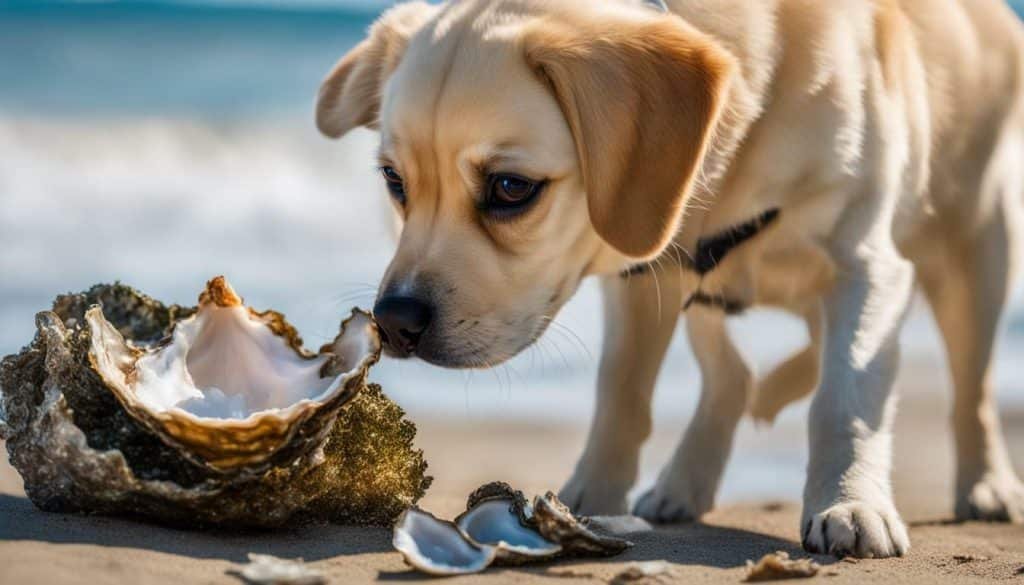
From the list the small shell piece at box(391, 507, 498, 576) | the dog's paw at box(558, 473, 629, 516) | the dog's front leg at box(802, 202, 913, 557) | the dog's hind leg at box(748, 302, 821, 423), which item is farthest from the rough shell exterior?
the dog's hind leg at box(748, 302, 821, 423)

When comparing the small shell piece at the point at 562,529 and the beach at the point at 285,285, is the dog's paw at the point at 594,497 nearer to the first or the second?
the beach at the point at 285,285

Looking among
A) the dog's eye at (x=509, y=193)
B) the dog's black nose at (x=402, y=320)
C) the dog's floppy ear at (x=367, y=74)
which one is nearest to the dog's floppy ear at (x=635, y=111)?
the dog's eye at (x=509, y=193)

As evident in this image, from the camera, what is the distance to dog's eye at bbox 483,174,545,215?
11.0 feet

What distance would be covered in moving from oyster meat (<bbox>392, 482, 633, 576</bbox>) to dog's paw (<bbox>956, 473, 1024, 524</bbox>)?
1999 mm

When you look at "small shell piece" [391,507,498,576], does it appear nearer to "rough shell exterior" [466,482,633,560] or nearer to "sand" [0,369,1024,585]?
"sand" [0,369,1024,585]

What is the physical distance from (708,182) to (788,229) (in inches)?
10.1

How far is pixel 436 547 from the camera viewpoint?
2.77 meters

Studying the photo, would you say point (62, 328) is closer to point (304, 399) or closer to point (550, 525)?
point (304, 399)

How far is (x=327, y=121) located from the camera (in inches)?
171

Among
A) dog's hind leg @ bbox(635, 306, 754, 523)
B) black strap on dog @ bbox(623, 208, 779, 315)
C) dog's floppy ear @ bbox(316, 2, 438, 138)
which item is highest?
dog's floppy ear @ bbox(316, 2, 438, 138)

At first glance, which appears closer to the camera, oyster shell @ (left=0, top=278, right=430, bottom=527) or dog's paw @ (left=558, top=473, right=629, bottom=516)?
oyster shell @ (left=0, top=278, right=430, bottom=527)

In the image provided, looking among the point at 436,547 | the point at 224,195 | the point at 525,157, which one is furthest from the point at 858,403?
the point at 224,195

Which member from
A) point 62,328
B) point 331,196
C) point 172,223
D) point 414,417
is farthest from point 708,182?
point 331,196

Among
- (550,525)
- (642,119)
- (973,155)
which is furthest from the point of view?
(973,155)
